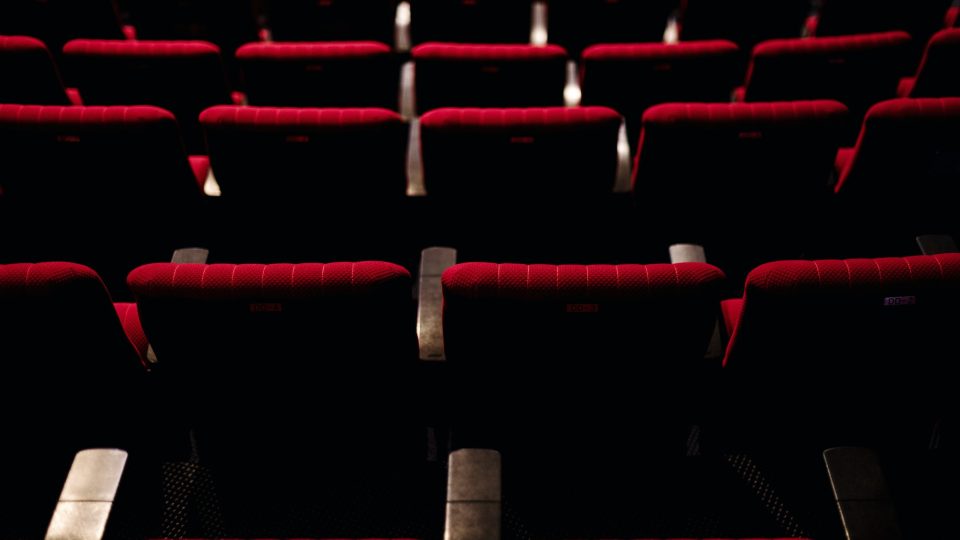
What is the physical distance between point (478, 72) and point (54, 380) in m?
0.36

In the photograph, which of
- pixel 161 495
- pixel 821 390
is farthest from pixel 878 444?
pixel 161 495

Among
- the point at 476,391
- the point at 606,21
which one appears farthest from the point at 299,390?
the point at 606,21

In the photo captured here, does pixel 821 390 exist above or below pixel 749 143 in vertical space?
below

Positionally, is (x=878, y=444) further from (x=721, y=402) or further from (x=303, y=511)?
(x=303, y=511)

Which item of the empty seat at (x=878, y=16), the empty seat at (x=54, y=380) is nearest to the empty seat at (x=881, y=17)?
the empty seat at (x=878, y=16)

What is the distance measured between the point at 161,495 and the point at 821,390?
1.21 feet

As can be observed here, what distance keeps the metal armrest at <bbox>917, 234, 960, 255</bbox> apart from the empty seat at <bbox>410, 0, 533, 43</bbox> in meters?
0.41

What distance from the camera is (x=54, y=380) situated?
383 mm

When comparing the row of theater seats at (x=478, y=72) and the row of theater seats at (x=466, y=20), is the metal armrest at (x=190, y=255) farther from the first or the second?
the row of theater seats at (x=466, y=20)

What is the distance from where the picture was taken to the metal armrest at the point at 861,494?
38 cm

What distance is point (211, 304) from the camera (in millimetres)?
335

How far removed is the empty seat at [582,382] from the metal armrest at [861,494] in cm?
6

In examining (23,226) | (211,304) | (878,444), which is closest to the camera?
(211,304)

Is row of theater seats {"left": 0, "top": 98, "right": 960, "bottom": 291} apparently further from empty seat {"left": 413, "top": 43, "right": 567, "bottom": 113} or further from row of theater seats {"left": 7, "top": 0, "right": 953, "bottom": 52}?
row of theater seats {"left": 7, "top": 0, "right": 953, "bottom": 52}
